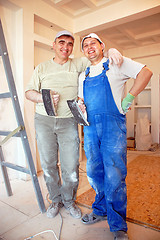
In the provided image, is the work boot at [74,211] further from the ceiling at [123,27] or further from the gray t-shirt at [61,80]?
the ceiling at [123,27]

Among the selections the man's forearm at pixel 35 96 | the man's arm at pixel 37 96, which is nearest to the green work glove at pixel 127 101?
the man's arm at pixel 37 96

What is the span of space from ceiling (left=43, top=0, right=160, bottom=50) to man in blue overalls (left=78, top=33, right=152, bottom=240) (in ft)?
7.30

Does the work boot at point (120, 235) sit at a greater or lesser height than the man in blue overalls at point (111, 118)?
lesser

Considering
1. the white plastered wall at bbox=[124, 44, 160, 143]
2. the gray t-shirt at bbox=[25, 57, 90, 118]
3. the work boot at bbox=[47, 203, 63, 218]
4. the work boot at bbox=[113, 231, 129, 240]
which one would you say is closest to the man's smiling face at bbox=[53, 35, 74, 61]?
the gray t-shirt at bbox=[25, 57, 90, 118]

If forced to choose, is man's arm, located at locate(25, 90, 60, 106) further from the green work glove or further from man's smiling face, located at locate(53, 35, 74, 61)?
the green work glove

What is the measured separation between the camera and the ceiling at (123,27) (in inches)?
135

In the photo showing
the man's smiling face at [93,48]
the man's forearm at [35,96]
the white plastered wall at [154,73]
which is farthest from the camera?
the white plastered wall at [154,73]

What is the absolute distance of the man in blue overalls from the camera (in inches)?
60.8

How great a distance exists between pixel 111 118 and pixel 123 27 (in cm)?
369

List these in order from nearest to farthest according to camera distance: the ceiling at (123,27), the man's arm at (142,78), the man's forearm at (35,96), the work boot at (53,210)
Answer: the man's arm at (142,78)
the man's forearm at (35,96)
the work boot at (53,210)
the ceiling at (123,27)

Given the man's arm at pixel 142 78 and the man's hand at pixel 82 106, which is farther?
the man's hand at pixel 82 106

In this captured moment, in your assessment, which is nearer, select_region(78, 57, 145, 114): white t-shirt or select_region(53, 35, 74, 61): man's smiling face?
select_region(78, 57, 145, 114): white t-shirt

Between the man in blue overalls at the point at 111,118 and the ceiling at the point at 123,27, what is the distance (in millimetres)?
2225

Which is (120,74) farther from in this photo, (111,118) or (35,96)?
(35,96)
